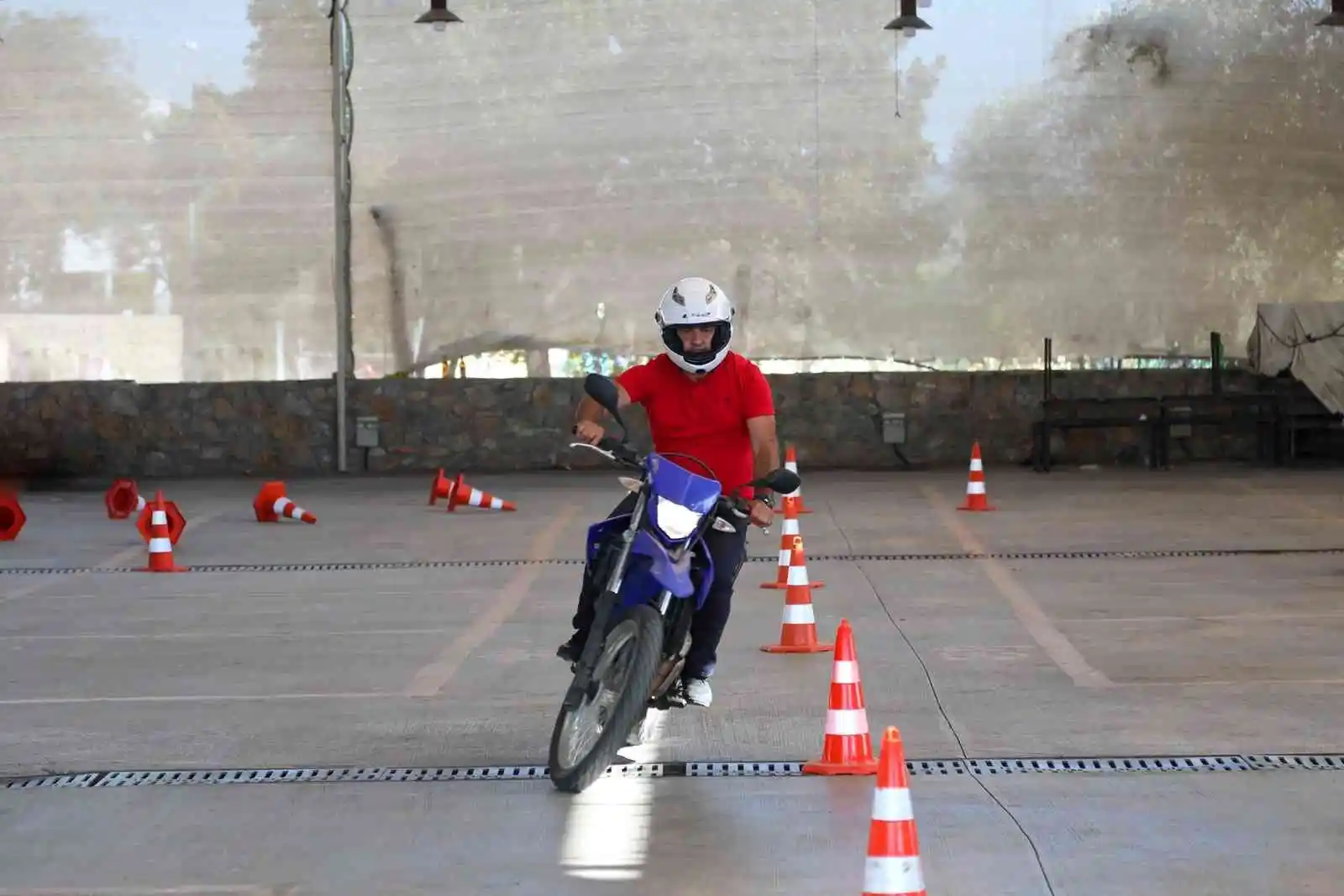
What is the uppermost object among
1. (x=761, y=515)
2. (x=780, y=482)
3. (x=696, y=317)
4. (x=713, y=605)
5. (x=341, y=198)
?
(x=341, y=198)

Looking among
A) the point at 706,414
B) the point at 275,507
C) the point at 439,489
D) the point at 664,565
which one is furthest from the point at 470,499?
the point at 664,565

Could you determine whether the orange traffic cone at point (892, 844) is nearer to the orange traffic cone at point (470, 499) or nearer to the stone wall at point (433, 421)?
the orange traffic cone at point (470, 499)

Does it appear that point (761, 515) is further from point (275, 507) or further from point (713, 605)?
point (275, 507)

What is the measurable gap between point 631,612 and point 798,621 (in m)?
3.45

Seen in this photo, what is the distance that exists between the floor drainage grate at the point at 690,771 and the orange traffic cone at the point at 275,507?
35.5 ft

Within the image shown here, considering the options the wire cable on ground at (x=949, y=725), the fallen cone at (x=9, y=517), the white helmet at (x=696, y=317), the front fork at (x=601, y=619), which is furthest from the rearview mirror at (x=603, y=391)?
the fallen cone at (x=9, y=517)

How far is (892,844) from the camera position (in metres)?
4.86

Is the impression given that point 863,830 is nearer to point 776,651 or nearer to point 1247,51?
point 776,651

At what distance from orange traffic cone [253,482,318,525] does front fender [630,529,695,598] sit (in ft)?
38.1

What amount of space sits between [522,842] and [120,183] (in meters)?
20.1

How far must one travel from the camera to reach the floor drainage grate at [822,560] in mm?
14922

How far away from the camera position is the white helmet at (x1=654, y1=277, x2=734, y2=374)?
7.68 metres

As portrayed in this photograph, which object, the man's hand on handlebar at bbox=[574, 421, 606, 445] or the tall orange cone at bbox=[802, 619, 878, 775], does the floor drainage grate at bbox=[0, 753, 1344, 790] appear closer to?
the tall orange cone at bbox=[802, 619, 878, 775]

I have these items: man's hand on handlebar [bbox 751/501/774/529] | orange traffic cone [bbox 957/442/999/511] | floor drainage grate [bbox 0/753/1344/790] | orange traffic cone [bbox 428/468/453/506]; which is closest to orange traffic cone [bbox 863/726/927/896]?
floor drainage grate [bbox 0/753/1344/790]
